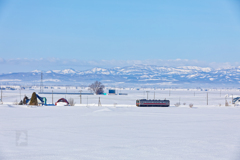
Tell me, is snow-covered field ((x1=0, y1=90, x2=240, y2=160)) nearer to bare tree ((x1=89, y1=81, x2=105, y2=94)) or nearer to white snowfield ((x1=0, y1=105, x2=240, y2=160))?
white snowfield ((x1=0, y1=105, x2=240, y2=160))

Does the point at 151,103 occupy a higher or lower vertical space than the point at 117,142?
higher

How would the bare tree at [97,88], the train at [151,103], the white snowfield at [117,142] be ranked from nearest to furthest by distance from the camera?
the white snowfield at [117,142] → the train at [151,103] → the bare tree at [97,88]

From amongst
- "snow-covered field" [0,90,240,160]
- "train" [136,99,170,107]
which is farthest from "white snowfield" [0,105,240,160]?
"train" [136,99,170,107]

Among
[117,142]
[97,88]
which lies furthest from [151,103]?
[97,88]

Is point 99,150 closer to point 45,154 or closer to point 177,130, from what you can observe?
point 45,154

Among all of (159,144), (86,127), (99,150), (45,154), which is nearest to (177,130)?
(159,144)

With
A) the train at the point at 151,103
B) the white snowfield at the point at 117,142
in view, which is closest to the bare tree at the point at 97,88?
Result: the train at the point at 151,103

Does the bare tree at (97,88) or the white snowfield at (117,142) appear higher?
the bare tree at (97,88)

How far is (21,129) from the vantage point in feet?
48.7

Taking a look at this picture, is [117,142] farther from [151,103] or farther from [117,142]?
[151,103]

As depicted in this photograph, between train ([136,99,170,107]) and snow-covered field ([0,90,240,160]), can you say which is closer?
snow-covered field ([0,90,240,160])

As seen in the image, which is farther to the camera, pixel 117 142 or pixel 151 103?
pixel 151 103

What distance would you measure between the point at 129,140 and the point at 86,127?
409 centimetres

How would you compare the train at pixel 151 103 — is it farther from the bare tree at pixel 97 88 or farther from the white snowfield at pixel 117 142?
the bare tree at pixel 97 88
